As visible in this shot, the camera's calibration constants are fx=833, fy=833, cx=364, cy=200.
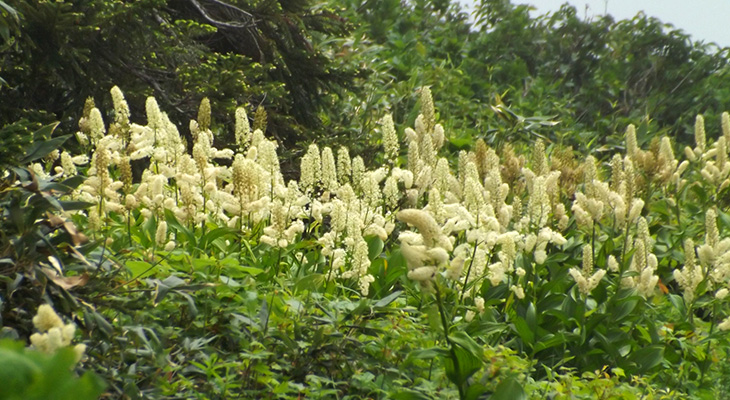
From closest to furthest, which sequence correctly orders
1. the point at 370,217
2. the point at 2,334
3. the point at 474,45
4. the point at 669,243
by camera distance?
the point at 2,334, the point at 370,217, the point at 669,243, the point at 474,45

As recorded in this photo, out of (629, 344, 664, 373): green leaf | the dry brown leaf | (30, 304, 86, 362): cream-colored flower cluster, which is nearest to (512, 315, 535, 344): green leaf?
(629, 344, 664, 373): green leaf

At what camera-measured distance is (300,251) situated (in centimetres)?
532

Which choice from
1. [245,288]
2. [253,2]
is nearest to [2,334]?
[245,288]

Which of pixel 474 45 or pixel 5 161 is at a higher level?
pixel 474 45

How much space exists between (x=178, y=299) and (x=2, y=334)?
1.03 m

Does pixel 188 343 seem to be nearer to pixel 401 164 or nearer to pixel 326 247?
pixel 326 247

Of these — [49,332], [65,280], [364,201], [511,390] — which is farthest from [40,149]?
[364,201]

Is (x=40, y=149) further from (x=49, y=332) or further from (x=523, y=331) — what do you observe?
(x=523, y=331)

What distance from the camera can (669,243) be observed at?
641 cm

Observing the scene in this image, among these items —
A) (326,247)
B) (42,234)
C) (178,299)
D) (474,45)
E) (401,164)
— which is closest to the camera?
(42,234)

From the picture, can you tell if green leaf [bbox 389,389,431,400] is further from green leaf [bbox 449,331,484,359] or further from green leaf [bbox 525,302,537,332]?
green leaf [bbox 525,302,537,332]

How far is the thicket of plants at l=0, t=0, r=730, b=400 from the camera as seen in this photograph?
2910 millimetres

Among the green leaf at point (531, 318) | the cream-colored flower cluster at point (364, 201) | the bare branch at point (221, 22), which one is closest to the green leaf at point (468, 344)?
the cream-colored flower cluster at point (364, 201)

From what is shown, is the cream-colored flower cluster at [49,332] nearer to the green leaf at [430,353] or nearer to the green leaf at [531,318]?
the green leaf at [430,353]
